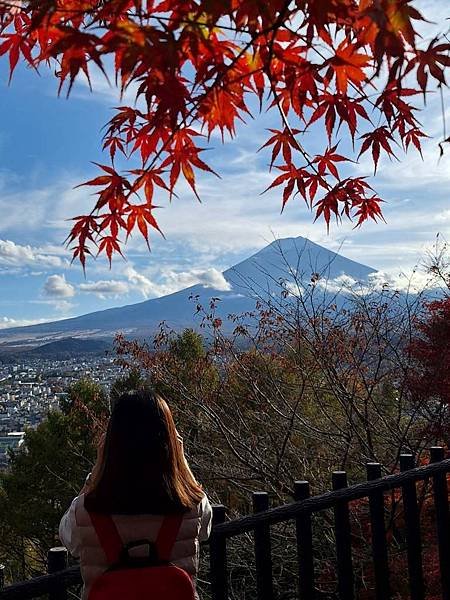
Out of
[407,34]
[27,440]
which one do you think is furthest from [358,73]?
[27,440]

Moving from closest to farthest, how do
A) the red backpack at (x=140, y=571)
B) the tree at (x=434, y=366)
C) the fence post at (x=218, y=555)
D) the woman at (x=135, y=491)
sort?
the red backpack at (x=140, y=571)
the woman at (x=135, y=491)
the fence post at (x=218, y=555)
the tree at (x=434, y=366)

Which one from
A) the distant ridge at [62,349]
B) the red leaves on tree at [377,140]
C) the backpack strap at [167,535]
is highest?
the red leaves on tree at [377,140]

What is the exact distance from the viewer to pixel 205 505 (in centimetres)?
203

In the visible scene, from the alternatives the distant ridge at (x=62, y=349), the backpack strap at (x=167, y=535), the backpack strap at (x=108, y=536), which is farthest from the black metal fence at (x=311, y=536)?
the distant ridge at (x=62, y=349)

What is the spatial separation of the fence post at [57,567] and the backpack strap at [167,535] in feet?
0.93

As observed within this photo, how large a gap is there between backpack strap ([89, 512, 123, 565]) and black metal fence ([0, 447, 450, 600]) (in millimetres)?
127

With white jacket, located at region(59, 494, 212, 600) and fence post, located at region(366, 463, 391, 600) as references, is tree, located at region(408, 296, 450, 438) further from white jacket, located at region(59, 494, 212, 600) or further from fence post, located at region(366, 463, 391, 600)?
white jacket, located at region(59, 494, 212, 600)

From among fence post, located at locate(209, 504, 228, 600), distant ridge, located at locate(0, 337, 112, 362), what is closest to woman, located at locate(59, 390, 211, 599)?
fence post, located at locate(209, 504, 228, 600)

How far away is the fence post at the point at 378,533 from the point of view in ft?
8.33

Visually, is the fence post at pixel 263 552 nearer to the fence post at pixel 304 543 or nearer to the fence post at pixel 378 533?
the fence post at pixel 304 543

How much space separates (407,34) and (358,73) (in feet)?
1.75

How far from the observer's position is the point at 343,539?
249cm

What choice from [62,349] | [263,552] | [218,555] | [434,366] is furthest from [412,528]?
[62,349]

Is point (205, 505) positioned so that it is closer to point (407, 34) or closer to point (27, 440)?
point (407, 34)
